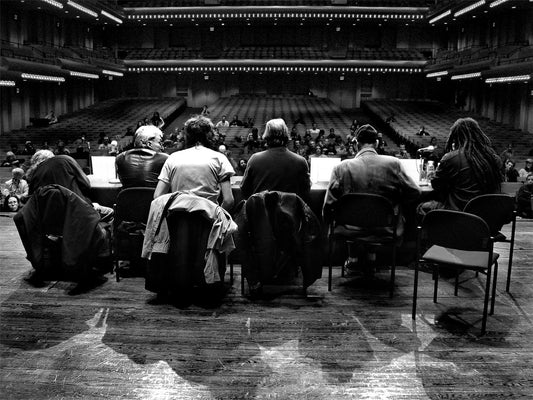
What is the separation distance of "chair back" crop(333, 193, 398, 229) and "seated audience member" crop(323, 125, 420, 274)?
11 centimetres

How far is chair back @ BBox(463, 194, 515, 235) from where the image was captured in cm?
344

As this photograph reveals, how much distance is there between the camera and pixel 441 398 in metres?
2.53

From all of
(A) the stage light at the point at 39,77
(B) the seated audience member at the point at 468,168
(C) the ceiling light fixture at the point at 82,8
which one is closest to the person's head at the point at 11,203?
Result: (B) the seated audience member at the point at 468,168

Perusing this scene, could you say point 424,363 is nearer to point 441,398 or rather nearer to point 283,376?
point 441,398

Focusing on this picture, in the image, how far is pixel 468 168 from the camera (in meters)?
3.91

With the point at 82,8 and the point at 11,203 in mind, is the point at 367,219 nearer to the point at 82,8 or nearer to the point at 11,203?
the point at 11,203

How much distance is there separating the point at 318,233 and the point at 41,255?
209 centimetres

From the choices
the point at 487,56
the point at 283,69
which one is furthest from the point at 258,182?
the point at 283,69

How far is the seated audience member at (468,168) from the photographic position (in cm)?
389

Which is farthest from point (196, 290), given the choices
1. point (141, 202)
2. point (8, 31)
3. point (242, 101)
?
point (242, 101)

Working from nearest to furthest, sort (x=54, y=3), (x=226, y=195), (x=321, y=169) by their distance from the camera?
(x=226, y=195), (x=321, y=169), (x=54, y=3)

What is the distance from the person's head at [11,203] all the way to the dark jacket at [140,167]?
3.93 meters

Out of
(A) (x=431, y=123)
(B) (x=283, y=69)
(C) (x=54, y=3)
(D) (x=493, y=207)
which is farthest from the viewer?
(B) (x=283, y=69)

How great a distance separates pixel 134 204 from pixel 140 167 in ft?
0.99
